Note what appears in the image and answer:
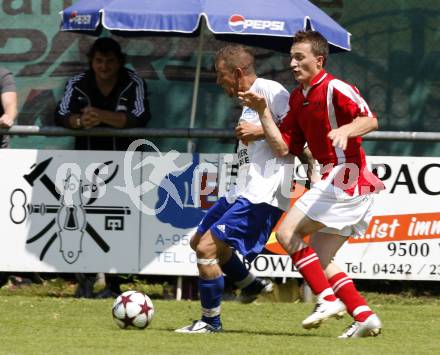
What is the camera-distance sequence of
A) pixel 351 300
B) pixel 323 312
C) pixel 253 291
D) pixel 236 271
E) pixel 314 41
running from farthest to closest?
1. pixel 253 291
2. pixel 236 271
3. pixel 314 41
4. pixel 351 300
5. pixel 323 312

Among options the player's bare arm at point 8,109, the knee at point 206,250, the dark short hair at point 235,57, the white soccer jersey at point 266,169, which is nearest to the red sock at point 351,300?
the white soccer jersey at point 266,169

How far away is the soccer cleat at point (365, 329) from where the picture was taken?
312 inches

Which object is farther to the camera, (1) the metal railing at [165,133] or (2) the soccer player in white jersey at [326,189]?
(1) the metal railing at [165,133]

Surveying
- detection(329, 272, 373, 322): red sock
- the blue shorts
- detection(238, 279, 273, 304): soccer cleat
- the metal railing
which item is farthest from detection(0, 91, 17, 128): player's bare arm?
detection(329, 272, 373, 322): red sock

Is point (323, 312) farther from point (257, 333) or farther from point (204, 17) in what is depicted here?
point (204, 17)

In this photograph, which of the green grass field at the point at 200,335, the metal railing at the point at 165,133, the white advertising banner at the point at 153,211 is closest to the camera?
the green grass field at the point at 200,335

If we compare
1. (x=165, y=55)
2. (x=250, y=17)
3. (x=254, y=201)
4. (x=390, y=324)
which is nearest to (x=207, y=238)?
(x=254, y=201)

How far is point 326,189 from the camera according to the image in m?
7.90

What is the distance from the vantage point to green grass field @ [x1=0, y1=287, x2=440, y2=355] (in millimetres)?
7520

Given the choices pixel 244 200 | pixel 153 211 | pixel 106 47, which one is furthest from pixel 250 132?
pixel 106 47

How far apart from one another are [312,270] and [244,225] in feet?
2.09

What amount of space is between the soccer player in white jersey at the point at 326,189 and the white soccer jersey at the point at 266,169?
0.97 feet

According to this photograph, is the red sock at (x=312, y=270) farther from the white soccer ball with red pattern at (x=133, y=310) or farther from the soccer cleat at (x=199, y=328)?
the white soccer ball with red pattern at (x=133, y=310)

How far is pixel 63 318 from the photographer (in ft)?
30.4
